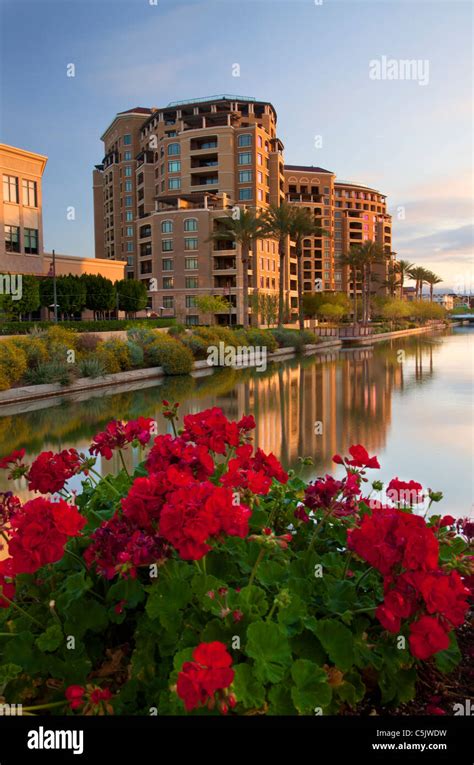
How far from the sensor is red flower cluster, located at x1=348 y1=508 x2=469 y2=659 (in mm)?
2271

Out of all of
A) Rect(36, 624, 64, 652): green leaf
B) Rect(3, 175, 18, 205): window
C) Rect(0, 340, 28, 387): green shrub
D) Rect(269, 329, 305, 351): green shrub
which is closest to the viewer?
Rect(36, 624, 64, 652): green leaf

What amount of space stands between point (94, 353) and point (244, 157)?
56.8 metres

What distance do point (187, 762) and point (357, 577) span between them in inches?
48.9

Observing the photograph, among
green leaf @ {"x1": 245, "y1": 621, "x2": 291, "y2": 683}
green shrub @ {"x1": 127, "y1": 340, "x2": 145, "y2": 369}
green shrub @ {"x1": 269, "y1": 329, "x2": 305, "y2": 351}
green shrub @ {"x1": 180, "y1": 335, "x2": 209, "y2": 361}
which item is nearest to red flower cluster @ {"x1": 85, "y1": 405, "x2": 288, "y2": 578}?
green leaf @ {"x1": 245, "y1": 621, "x2": 291, "y2": 683}

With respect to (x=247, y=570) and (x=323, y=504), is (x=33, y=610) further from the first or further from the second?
(x=323, y=504)

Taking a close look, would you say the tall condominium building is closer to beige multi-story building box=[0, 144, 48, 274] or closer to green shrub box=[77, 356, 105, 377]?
beige multi-story building box=[0, 144, 48, 274]

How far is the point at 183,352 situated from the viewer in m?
27.5

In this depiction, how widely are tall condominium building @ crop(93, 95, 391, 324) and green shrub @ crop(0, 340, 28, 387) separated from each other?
41511 millimetres

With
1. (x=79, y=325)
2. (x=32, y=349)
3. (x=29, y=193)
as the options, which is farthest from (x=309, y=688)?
(x=29, y=193)

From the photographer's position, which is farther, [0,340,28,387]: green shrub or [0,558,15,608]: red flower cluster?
[0,340,28,387]: green shrub

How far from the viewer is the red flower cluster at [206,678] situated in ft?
6.36

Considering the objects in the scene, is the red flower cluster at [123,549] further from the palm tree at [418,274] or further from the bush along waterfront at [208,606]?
the palm tree at [418,274]

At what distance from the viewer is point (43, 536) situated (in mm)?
2479

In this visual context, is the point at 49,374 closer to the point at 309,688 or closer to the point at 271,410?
the point at 271,410
